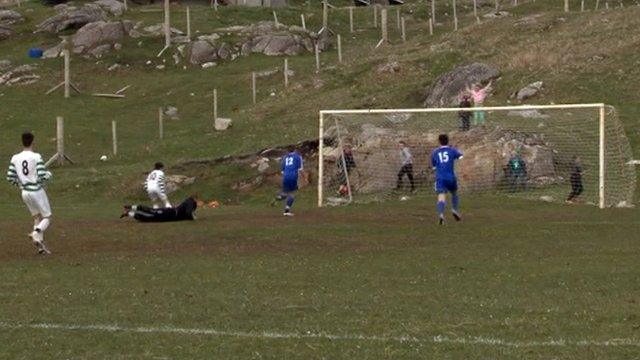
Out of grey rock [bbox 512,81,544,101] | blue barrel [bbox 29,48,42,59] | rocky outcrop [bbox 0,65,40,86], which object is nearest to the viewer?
grey rock [bbox 512,81,544,101]

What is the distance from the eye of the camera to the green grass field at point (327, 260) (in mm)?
12703

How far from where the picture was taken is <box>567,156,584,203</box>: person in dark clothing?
32906 millimetres

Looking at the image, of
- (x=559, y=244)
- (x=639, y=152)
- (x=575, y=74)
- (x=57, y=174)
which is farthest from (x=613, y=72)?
(x=559, y=244)

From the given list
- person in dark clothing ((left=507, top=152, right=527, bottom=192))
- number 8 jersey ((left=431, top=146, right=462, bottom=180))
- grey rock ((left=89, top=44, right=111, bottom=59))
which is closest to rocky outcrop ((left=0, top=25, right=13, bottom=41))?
grey rock ((left=89, top=44, right=111, bottom=59))

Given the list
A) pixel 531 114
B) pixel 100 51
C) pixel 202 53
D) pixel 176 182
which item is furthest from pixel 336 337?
pixel 100 51

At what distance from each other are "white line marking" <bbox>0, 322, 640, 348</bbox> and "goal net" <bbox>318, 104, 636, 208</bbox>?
788 inches

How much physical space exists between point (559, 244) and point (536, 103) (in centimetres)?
2359

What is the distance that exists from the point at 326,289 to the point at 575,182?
58.9 feet

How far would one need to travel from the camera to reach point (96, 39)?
75.2 meters

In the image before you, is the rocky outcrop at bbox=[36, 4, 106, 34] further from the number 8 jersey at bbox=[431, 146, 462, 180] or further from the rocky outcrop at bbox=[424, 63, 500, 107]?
the number 8 jersey at bbox=[431, 146, 462, 180]

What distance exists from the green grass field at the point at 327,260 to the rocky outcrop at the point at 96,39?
58.9 feet

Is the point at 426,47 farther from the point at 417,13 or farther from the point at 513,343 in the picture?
the point at 513,343

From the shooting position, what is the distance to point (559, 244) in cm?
2266

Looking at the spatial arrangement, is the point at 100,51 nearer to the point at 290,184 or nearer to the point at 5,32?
the point at 5,32
